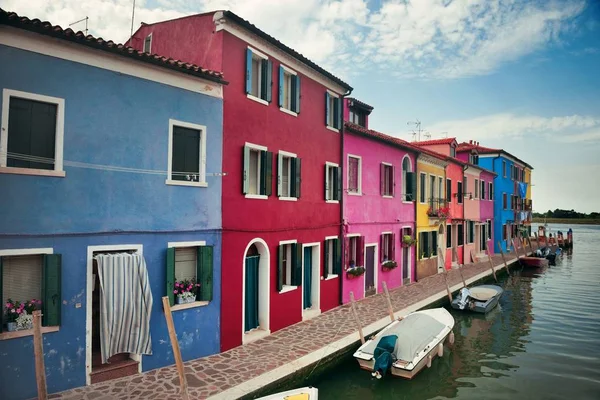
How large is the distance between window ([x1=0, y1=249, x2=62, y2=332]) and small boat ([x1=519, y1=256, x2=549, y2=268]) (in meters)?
33.3

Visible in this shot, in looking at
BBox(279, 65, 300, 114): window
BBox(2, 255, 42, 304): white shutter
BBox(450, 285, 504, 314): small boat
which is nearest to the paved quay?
BBox(2, 255, 42, 304): white shutter

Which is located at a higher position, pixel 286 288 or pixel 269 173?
pixel 269 173

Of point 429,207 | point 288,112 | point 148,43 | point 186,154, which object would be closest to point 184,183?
point 186,154

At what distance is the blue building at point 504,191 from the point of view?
36688 millimetres

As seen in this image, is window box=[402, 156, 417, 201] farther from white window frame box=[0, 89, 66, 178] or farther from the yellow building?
white window frame box=[0, 89, 66, 178]

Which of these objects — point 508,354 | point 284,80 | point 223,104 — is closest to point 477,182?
point 508,354

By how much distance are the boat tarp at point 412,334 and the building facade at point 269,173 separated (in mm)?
3116

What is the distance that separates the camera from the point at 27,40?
7.17 m

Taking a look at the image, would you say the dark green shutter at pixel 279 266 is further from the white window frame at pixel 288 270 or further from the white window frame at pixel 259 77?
the white window frame at pixel 259 77

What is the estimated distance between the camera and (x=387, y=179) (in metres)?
19.2

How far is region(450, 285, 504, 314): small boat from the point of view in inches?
686

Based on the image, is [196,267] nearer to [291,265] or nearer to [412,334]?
[291,265]

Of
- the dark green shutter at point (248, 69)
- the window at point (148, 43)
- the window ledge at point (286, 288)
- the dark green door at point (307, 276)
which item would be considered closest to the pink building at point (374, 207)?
the dark green door at point (307, 276)

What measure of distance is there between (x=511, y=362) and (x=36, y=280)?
1284 cm
